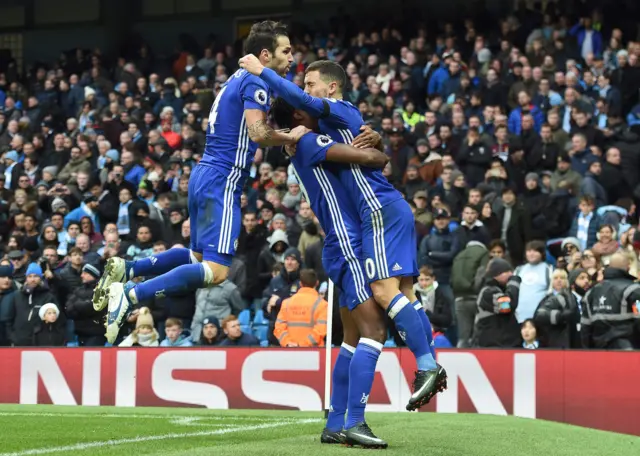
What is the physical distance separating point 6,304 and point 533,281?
7500 millimetres

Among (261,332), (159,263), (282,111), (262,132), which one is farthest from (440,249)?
(262,132)

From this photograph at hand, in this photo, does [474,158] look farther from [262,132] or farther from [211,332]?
[262,132]

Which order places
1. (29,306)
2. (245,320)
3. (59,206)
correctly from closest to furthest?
(245,320) < (29,306) < (59,206)

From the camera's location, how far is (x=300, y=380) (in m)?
14.0

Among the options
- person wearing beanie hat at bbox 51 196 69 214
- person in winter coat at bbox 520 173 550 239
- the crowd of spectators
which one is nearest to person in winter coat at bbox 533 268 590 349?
the crowd of spectators

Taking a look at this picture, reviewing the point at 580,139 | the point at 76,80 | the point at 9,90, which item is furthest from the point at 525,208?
the point at 9,90

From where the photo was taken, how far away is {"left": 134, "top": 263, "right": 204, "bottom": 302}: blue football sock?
830 cm

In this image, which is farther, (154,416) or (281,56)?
(154,416)

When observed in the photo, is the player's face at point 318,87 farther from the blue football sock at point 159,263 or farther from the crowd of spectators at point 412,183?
the crowd of spectators at point 412,183

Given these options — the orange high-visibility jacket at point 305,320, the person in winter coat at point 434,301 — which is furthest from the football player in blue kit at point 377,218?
the person in winter coat at point 434,301

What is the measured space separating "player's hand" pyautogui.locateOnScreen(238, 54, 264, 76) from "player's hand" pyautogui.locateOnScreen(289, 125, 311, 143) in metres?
0.46

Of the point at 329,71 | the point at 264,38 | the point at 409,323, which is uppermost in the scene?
the point at 264,38

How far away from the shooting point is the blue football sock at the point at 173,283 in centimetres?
830

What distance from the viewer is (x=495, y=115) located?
61.6ft
